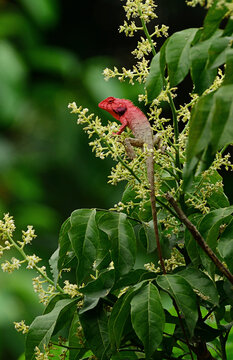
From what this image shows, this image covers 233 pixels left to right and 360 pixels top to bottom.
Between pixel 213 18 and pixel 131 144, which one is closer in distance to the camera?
pixel 213 18

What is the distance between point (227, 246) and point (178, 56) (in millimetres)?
184

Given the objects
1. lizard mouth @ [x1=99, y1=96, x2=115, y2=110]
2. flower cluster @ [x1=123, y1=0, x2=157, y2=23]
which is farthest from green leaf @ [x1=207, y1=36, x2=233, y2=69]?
lizard mouth @ [x1=99, y1=96, x2=115, y2=110]

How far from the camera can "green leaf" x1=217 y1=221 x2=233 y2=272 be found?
0.57 m

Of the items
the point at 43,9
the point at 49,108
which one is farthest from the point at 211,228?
the point at 49,108

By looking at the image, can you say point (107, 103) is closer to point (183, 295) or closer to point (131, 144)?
point (131, 144)

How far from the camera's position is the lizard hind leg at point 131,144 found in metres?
0.69

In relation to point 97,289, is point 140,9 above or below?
above

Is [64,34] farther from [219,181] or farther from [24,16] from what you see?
[219,181]

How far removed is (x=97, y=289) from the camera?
63 cm

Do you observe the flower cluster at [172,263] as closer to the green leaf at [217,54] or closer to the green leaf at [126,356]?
the green leaf at [126,356]

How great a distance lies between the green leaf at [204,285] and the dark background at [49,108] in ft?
3.85

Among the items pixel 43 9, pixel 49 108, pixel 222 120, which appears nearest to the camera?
pixel 222 120

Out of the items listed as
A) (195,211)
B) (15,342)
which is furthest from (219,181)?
(15,342)

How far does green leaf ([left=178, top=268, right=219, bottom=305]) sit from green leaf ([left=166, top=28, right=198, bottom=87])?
0.19 meters
